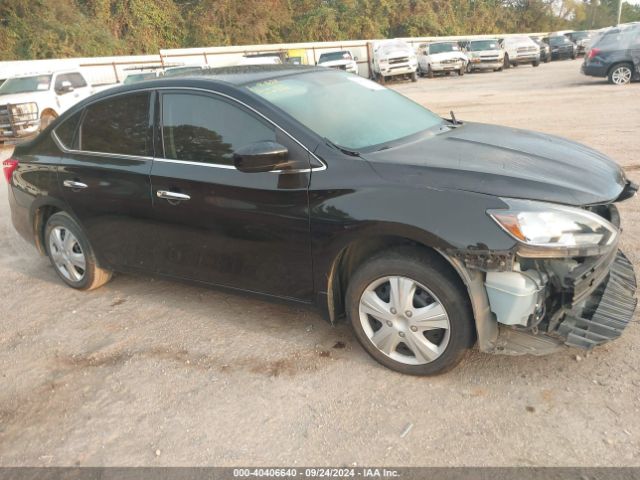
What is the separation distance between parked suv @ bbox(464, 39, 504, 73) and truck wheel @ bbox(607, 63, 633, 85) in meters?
12.2

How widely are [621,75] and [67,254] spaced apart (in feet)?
54.6

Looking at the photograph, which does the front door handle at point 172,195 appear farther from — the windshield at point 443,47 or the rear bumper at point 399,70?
the windshield at point 443,47

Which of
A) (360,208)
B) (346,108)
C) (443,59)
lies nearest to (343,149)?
(360,208)

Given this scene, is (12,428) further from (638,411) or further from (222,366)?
(638,411)

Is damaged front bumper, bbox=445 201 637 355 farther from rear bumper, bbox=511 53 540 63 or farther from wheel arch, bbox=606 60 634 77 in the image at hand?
rear bumper, bbox=511 53 540 63

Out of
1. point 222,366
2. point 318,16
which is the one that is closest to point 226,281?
point 222,366

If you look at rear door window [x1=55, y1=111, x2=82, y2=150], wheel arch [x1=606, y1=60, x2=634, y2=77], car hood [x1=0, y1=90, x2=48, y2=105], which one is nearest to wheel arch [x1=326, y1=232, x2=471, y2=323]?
rear door window [x1=55, y1=111, x2=82, y2=150]

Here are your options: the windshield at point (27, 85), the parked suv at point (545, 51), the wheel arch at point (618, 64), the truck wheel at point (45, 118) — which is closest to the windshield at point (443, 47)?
the parked suv at point (545, 51)

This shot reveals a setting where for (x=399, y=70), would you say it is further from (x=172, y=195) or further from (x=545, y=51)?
(x=172, y=195)

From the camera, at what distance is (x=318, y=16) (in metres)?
44.1

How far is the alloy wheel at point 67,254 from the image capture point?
4.70 metres

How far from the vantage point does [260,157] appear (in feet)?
10.1

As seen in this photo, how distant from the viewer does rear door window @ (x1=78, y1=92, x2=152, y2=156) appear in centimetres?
400

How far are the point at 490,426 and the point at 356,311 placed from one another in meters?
0.95
